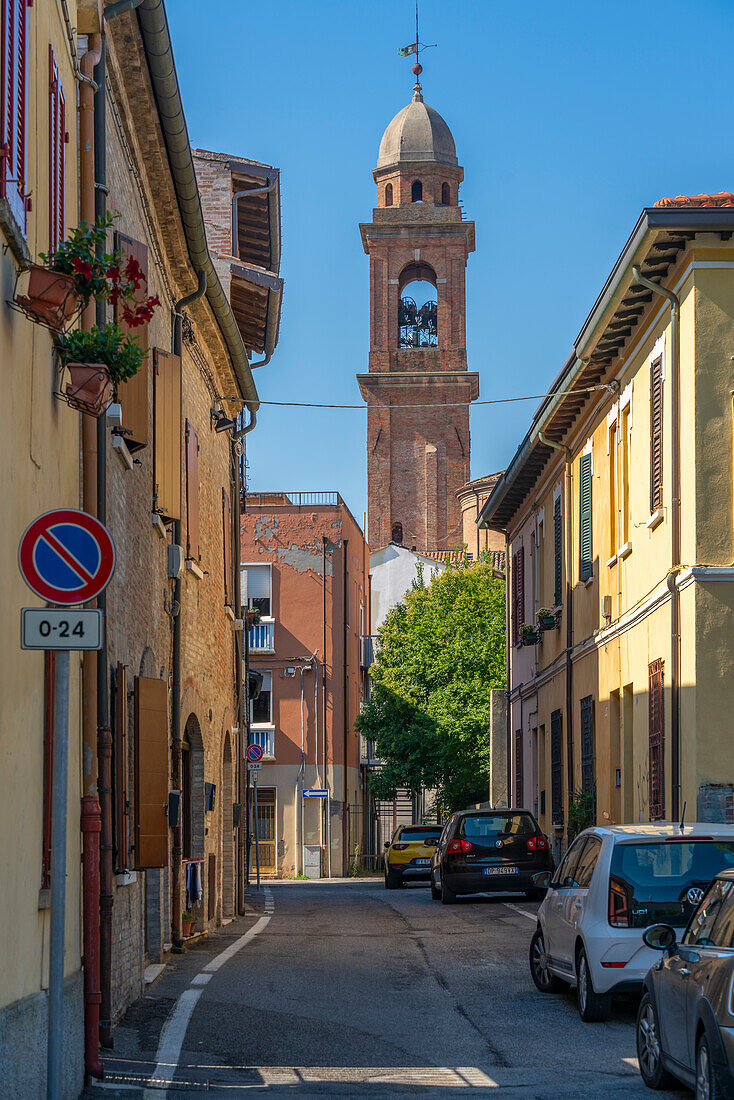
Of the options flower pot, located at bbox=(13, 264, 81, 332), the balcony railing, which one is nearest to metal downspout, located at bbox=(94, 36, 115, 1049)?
flower pot, located at bbox=(13, 264, 81, 332)

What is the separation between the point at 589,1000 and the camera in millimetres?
11023

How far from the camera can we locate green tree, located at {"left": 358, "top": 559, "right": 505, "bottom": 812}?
50594 millimetres

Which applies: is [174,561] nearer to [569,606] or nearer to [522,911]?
[522,911]

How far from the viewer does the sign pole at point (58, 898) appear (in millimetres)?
6617

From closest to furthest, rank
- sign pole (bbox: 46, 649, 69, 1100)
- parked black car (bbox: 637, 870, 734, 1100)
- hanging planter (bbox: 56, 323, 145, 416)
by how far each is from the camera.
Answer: sign pole (bbox: 46, 649, 69, 1100)
parked black car (bbox: 637, 870, 734, 1100)
hanging planter (bbox: 56, 323, 145, 416)

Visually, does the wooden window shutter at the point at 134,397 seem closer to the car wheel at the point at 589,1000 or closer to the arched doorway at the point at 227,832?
the car wheel at the point at 589,1000

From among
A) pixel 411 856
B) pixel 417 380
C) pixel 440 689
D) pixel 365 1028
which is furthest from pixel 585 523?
pixel 417 380

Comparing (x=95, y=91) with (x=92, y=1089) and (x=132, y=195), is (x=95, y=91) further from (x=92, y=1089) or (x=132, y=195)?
(x=92, y=1089)

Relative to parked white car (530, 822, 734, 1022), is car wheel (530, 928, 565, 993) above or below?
below

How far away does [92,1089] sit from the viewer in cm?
872

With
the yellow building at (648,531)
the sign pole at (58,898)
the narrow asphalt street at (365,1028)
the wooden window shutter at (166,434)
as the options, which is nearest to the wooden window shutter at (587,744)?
the yellow building at (648,531)

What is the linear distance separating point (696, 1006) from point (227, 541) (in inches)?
697

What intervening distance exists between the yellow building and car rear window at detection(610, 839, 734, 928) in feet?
15.1

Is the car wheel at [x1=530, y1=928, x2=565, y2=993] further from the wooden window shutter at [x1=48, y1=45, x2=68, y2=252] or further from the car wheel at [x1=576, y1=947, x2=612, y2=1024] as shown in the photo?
the wooden window shutter at [x1=48, y1=45, x2=68, y2=252]
